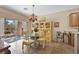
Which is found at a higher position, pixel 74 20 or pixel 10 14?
pixel 10 14

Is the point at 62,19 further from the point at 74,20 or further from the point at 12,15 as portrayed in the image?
the point at 12,15

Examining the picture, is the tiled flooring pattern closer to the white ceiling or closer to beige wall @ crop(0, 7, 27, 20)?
beige wall @ crop(0, 7, 27, 20)

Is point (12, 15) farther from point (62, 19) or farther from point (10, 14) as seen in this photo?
point (62, 19)

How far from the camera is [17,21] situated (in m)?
2.36

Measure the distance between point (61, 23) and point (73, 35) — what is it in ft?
1.10

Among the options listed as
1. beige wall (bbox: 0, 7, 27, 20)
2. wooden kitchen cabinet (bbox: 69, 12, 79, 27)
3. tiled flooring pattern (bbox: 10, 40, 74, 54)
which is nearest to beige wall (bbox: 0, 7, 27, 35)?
beige wall (bbox: 0, 7, 27, 20)

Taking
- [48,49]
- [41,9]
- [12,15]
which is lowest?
[48,49]

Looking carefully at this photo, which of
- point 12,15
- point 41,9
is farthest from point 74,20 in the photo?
point 12,15

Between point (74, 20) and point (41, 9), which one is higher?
point (41, 9)

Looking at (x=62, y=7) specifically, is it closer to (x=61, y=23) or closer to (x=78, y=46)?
(x=61, y=23)

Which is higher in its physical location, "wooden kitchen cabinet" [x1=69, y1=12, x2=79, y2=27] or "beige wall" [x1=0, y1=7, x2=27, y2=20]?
"beige wall" [x1=0, y1=7, x2=27, y2=20]

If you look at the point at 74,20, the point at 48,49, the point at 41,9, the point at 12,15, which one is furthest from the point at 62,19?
the point at 12,15

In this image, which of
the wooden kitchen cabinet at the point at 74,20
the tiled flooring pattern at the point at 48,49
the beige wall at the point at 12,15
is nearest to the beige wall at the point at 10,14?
the beige wall at the point at 12,15
